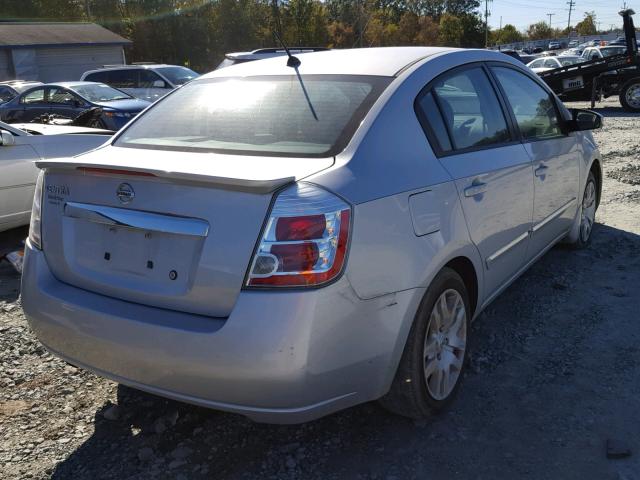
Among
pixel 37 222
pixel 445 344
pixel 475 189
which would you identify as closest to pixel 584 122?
pixel 475 189

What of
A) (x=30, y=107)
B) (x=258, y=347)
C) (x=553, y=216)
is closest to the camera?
(x=258, y=347)

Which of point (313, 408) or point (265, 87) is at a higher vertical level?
point (265, 87)

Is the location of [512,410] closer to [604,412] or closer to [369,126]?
[604,412]

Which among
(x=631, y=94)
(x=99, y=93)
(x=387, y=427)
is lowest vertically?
(x=631, y=94)

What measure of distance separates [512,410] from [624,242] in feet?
10.7

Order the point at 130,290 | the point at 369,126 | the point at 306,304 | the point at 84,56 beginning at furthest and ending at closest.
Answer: the point at 84,56, the point at 369,126, the point at 130,290, the point at 306,304

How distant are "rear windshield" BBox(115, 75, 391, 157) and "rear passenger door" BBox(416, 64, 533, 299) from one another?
375mm

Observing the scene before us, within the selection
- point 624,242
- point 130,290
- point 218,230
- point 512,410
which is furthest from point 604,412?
point 624,242

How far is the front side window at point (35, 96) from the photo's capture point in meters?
14.9

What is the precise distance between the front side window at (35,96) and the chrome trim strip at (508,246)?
1338 cm

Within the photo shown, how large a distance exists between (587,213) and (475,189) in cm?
280

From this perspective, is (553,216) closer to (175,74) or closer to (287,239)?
(287,239)

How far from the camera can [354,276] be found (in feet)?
8.30

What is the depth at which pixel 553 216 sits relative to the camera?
462 cm
